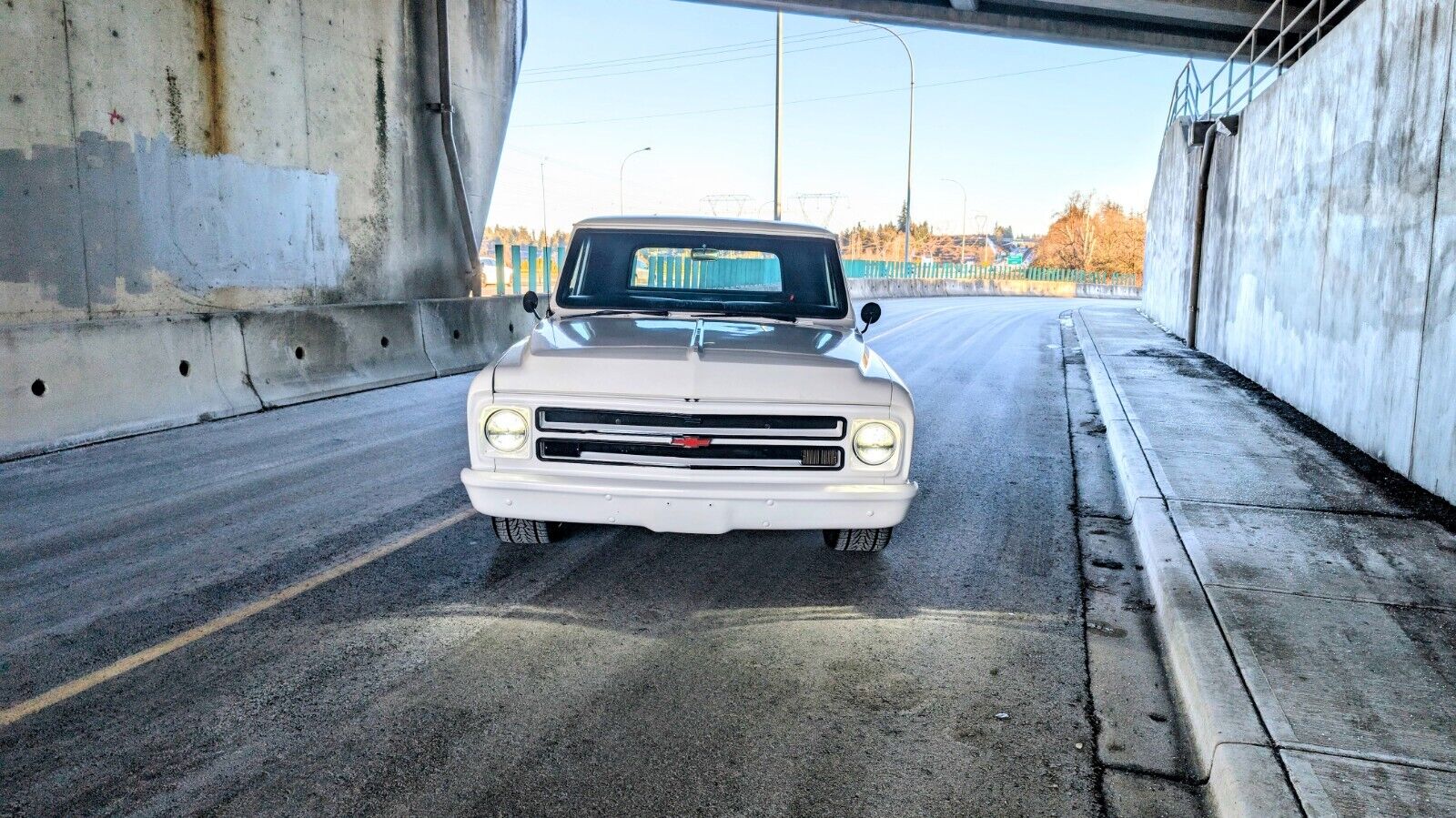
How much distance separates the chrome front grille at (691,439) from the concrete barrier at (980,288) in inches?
1443

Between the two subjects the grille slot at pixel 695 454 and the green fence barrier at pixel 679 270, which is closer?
the grille slot at pixel 695 454

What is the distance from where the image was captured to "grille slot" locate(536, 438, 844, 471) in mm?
4457

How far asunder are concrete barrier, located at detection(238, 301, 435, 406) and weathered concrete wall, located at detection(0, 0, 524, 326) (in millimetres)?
526

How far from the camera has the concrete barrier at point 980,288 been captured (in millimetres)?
46031

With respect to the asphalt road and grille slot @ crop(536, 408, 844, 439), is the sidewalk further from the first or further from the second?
grille slot @ crop(536, 408, 844, 439)

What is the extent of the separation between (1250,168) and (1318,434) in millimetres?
6056

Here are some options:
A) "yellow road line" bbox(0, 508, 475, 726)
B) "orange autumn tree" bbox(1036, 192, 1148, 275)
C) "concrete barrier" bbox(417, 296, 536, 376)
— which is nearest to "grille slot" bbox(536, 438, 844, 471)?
"yellow road line" bbox(0, 508, 475, 726)

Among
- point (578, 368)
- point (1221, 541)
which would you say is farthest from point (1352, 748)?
point (578, 368)

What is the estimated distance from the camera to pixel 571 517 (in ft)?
14.6

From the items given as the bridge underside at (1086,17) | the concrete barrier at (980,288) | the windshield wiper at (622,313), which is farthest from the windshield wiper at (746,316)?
the concrete barrier at (980,288)

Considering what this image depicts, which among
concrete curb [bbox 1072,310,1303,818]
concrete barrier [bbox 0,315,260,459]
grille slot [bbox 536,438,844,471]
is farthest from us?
concrete barrier [bbox 0,315,260,459]

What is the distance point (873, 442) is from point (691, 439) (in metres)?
0.81

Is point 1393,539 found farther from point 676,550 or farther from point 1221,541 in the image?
point 676,550

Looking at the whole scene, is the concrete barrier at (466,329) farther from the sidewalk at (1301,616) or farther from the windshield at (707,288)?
the sidewalk at (1301,616)
